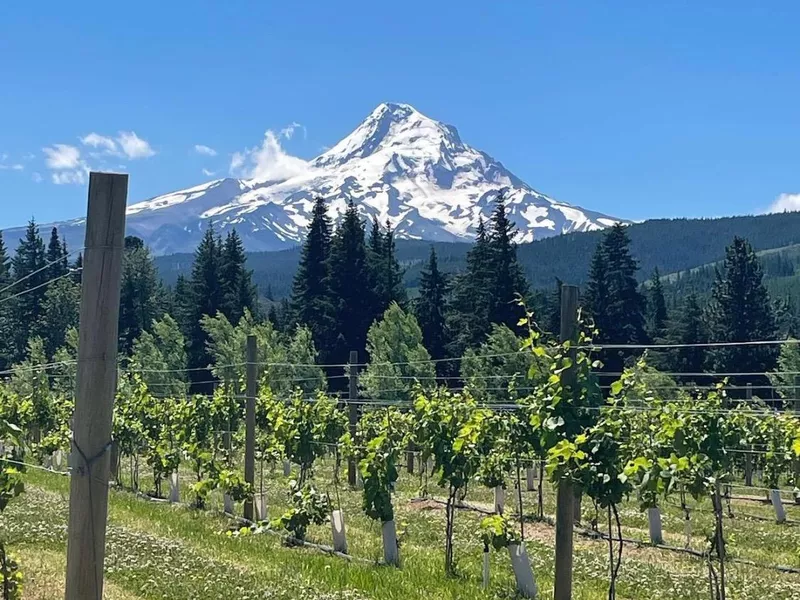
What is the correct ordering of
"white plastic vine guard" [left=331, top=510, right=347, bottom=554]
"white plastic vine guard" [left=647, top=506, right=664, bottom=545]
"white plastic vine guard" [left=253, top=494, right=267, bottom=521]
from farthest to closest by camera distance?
1. "white plastic vine guard" [left=253, top=494, right=267, bottom=521]
2. "white plastic vine guard" [left=647, top=506, right=664, bottom=545]
3. "white plastic vine guard" [left=331, top=510, right=347, bottom=554]

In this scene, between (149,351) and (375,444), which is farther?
(149,351)

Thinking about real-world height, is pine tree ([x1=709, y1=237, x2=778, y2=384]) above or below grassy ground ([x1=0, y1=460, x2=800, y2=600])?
above

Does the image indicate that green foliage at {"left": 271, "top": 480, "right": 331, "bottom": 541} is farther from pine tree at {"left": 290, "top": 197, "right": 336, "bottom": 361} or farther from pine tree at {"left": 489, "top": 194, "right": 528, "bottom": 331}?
pine tree at {"left": 290, "top": 197, "right": 336, "bottom": 361}

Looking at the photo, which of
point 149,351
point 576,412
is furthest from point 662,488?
point 149,351

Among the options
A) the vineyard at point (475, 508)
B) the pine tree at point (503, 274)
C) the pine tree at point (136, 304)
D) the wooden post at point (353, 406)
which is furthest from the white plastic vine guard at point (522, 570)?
the pine tree at point (136, 304)

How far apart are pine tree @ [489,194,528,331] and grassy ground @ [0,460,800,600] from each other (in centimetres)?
4139

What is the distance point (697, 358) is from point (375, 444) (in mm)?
56895

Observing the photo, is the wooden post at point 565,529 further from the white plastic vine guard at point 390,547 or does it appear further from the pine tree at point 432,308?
the pine tree at point 432,308

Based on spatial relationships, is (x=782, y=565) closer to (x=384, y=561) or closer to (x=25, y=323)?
(x=384, y=561)

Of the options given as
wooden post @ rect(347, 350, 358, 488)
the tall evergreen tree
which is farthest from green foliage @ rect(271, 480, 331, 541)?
the tall evergreen tree

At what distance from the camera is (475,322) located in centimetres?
6253

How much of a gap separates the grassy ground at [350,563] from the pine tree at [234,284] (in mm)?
55431

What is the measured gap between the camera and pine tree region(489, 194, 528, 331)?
6216cm

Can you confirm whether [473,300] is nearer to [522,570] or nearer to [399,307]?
[399,307]
